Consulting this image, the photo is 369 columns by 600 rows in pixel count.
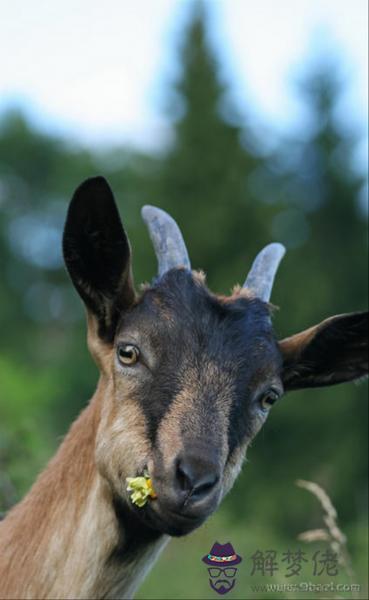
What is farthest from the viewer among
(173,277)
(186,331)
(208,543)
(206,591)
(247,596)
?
(208,543)

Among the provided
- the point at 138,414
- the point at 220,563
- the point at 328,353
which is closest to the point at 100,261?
the point at 138,414

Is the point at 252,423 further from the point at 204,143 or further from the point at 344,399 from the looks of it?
the point at 204,143

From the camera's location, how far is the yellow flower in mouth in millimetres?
5258

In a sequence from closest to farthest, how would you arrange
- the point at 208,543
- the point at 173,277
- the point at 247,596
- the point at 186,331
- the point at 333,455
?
the point at 186,331 → the point at 173,277 → the point at 247,596 → the point at 208,543 → the point at 333,455

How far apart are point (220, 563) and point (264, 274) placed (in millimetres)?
1582

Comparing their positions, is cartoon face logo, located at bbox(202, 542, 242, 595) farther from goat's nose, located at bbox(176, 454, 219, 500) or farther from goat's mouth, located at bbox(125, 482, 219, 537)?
goat's nose, located at bbox(176, 454, 219, 500)

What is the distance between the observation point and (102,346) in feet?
19.5

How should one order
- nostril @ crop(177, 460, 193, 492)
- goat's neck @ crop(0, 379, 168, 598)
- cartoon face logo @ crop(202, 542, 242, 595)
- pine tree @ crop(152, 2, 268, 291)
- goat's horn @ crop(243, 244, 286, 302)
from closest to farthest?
nostril @ crop(177, 460, 193, 492)
goat's neck @ crop(0, 379, 168, 598)
goat's horn @ crop(243, 244, 286, 302)
cartoon face logo @ crop(202, 542, 242, 595)
pine tree @ crop(152, 2, 268, 291)

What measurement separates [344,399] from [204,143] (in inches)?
421

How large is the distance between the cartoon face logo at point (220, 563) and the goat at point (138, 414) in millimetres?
1016

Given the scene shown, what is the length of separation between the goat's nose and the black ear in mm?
1020

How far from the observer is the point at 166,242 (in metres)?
6.36

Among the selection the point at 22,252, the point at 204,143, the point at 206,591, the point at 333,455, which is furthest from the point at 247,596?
the point at 22,252

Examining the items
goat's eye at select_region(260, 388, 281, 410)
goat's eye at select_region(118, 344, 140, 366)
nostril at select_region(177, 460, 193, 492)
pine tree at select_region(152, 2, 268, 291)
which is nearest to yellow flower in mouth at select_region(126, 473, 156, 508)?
nostril at select_region(177, 460, 193, 492)
